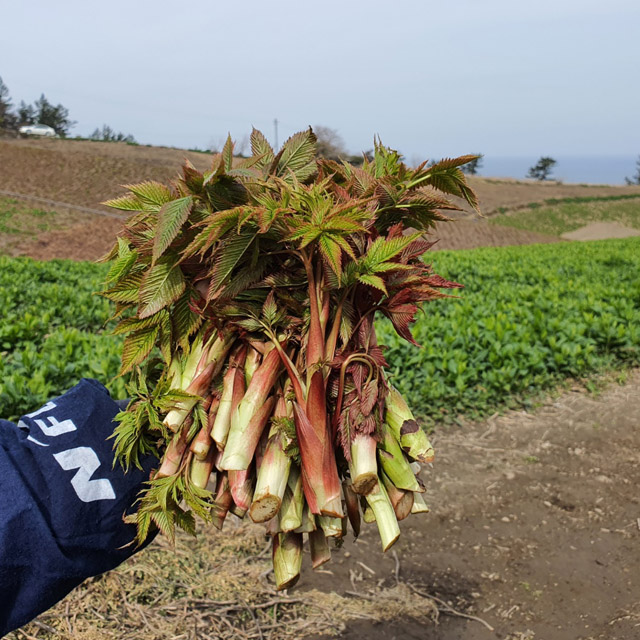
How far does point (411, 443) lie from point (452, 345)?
516cm

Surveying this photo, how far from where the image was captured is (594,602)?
10.8 ft

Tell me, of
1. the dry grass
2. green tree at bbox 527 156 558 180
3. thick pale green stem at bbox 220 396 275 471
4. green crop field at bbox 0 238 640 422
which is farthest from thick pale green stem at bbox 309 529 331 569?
green tree at bbox 527 156 558 180

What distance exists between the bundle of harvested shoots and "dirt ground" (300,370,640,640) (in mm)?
2000

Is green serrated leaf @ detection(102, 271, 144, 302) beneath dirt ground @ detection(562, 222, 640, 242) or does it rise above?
above

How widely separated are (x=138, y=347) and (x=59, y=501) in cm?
53

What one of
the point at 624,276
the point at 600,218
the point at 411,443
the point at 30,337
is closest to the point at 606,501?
the point at 411,443

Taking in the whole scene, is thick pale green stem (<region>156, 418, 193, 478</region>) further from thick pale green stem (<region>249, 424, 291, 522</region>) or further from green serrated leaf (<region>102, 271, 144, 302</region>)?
green serrated leaf (<region>102, 271, 144, 302</region>)

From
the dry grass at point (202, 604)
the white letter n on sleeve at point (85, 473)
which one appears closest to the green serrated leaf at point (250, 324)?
the white letter n on sleeve at point (85, 473)

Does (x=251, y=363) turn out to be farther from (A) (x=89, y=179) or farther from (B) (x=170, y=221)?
(A) (x=89, y=179)

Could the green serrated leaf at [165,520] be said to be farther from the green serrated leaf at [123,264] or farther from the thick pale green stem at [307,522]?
the green serrated leaf at [123,264]

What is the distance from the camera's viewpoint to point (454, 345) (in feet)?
21.5

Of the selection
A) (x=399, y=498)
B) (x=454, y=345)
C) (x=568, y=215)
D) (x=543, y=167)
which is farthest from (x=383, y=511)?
(x=543, y=167)

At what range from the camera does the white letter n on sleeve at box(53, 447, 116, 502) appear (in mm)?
1778

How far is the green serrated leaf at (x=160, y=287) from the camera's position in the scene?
4.84ft
